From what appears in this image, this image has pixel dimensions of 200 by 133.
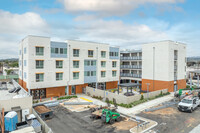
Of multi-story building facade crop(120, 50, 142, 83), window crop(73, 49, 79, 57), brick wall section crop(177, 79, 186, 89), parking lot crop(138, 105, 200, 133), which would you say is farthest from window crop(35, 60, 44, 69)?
brick wall section crop(177, 79, 186, 89)

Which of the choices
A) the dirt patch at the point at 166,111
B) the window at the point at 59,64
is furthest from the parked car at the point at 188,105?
the window at the point at 59,64

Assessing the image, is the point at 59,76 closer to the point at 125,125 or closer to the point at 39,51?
the point at 39,51

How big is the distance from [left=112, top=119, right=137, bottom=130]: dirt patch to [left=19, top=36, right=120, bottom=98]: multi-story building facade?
17632mm

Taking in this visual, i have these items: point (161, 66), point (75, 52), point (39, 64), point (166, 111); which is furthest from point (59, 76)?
point (161, 66)

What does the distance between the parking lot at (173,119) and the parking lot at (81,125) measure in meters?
3.32

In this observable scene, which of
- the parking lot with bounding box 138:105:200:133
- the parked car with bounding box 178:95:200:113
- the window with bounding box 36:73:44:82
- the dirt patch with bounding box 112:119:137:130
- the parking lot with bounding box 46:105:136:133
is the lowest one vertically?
the parking lot with bounding box 46:105:136:133

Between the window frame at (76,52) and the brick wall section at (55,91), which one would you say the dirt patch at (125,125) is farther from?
the window frame at (76,52)

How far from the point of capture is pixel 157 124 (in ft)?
58.8

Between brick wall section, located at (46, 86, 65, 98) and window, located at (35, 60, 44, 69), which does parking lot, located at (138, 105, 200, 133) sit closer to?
brick wall section, located at (46, 86, 65, 98)

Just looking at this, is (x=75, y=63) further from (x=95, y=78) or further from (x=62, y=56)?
(x=95, y=78)

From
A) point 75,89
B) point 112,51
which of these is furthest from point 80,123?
point 112,51

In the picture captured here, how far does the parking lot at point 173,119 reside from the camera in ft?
54.3

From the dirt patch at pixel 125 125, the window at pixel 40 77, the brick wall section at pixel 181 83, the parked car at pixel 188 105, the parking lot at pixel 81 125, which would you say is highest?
the window at pixel 40 77

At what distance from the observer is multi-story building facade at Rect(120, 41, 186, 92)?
35688mm
